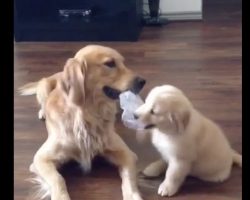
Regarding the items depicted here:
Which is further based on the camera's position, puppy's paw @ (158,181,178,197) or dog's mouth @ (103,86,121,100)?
dog's mouth @ (103,86,121,100)

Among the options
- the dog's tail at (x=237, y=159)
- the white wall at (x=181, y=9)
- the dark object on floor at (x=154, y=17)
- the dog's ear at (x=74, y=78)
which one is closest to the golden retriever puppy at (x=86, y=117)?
the dog's ear at (x=74, y=78)

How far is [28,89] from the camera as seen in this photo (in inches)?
121

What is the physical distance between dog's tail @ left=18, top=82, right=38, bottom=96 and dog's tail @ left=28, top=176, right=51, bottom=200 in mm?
959

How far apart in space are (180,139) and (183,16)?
267 cm

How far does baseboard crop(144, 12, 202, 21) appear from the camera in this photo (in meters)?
4.46

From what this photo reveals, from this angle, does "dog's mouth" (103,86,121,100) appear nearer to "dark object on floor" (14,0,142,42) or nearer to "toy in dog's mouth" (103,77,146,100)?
"toy in dog's mouth" (103,77,146,100)

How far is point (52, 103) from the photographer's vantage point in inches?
87.8

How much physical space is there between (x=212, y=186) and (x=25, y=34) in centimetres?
248

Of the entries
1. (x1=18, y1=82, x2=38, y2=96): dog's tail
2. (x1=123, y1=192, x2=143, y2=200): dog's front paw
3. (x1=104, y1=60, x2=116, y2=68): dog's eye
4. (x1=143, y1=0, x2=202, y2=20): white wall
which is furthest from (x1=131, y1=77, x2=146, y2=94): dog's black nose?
(x1=143, y1=0, x2=202, y2=20): white wall

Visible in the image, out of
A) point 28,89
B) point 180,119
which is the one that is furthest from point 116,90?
point 28,89

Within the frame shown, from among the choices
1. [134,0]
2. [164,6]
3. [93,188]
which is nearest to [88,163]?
[93,188]

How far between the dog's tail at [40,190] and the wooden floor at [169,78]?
0.10 feet

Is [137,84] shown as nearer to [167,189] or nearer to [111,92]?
[111,92]

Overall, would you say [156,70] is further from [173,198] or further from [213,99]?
[173,198]
